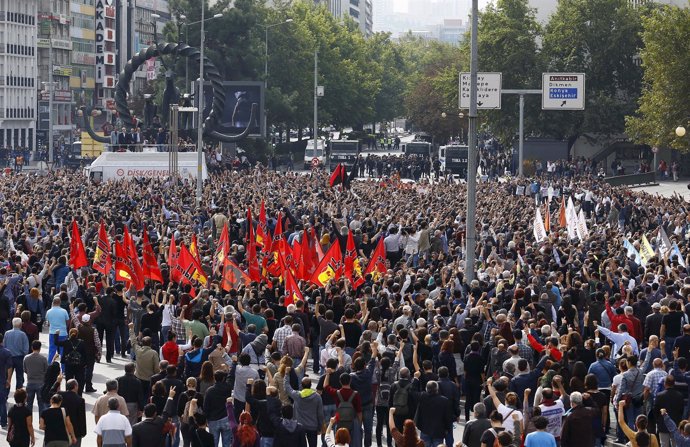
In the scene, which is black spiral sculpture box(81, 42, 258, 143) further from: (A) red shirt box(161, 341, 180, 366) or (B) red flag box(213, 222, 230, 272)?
(A) red shirt box(161, 341, 180, 366)

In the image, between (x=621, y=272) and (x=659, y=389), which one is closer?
(x=659, y=389)

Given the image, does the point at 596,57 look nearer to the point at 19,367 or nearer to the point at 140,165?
the point at 140,165

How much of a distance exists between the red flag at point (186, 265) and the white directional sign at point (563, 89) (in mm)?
23318

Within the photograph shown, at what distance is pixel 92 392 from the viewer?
64.0 ft

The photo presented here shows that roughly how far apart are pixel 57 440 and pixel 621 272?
11488 millimetres

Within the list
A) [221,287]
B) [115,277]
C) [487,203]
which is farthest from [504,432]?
[487,203]

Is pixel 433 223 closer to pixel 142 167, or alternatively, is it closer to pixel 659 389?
pixel 659 389

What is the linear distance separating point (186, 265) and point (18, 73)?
312 feet

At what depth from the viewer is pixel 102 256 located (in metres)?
25.6

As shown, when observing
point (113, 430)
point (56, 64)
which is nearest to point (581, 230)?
point (113, 430)

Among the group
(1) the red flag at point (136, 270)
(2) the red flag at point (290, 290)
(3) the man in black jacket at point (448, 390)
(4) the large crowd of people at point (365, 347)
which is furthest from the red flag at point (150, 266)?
(3) the man in black jacket at point (448, 390)

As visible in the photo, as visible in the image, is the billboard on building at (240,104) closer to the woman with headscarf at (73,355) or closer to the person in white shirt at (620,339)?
the woman with headscarf at (73,355)

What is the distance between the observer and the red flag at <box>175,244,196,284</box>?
75.7 ft

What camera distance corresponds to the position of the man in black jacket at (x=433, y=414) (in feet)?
49.4
